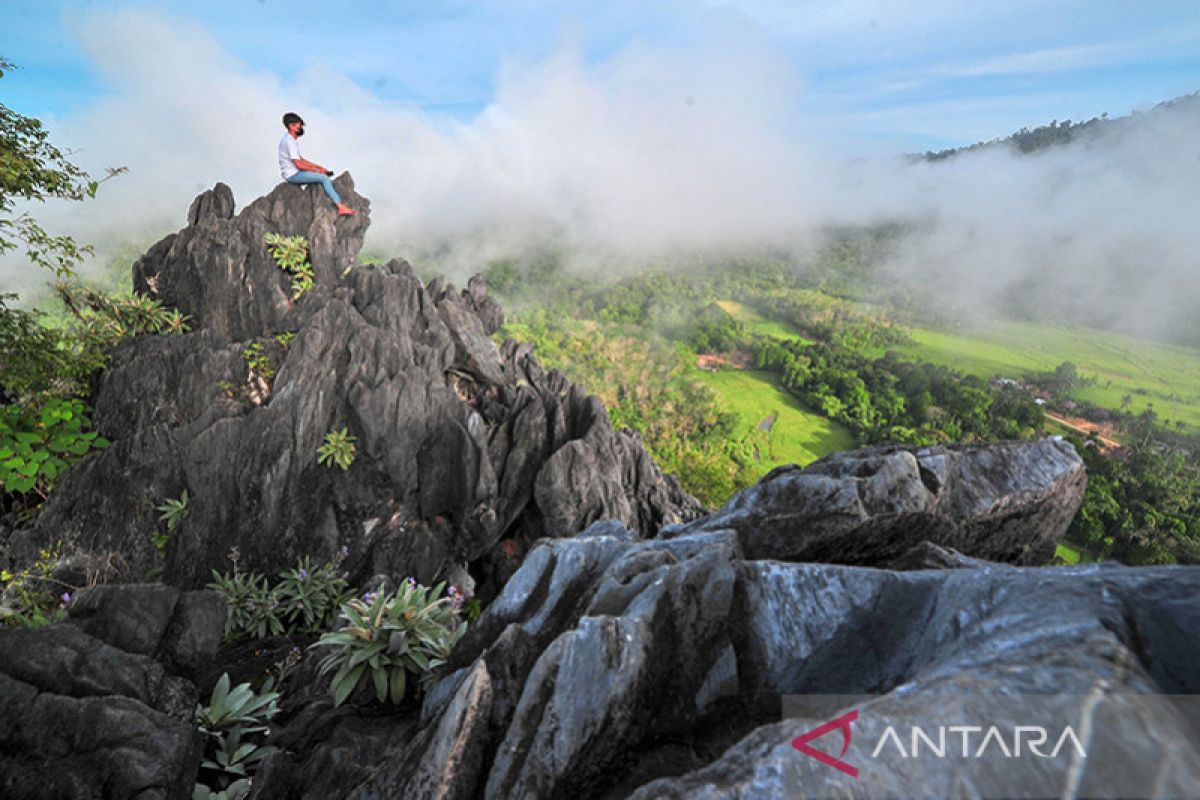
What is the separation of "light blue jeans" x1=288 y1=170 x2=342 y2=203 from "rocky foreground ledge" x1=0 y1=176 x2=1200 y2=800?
934 centimetres

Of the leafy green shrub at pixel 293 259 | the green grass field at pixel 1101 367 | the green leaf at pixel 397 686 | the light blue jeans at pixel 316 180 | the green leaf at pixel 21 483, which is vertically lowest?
the green grass field at pixel 1101 367

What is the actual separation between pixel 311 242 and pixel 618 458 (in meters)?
20.0

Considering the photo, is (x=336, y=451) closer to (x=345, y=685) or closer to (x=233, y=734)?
(x=233, y=734)

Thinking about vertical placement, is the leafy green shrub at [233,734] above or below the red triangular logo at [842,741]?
below

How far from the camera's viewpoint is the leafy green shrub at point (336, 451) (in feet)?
63.8

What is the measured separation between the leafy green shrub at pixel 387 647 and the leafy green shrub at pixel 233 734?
135 centimetres

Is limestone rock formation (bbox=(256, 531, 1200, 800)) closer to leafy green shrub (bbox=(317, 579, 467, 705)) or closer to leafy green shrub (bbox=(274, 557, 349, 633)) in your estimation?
leafy green shrub (bbox=(317, 579, 467, 705))

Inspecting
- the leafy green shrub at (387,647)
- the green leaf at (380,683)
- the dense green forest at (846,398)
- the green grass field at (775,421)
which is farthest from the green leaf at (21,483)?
the green grass field at (775,421)

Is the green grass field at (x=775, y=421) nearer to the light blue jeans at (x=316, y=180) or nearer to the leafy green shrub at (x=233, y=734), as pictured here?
the light blue jeans at (x=316, y=180)

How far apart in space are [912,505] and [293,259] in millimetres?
27197

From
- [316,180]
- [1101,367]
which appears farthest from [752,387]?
[1101,367]

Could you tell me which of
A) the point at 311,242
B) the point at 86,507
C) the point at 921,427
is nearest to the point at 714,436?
the point at 921,427

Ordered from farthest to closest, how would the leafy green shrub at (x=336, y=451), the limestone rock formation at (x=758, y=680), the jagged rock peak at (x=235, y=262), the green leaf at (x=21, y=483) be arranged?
the jagged rock peak at (x=235, y=262) → the leafy green shrub at (x=336, y=451) → the green leaf at (x=21, y=483) → the limestone rock formation at (x=758, y=680)

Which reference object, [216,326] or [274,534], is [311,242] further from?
[274,534]
